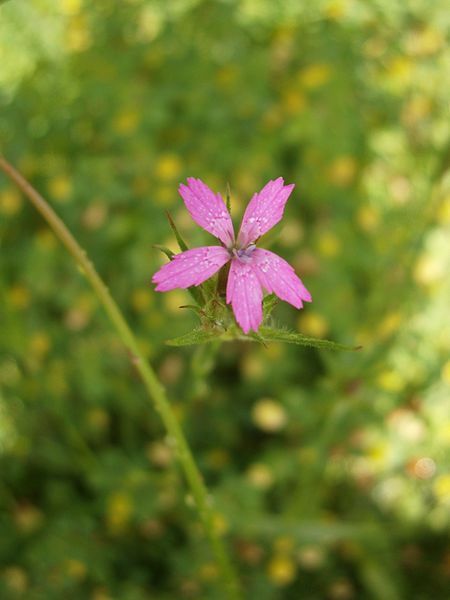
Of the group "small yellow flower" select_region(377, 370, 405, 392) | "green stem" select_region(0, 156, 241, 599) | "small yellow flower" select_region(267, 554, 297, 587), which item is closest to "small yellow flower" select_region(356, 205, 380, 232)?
"small yellow flower" select_region(377, 370, 405, 392)

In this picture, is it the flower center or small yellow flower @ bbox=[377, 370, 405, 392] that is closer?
the flower center

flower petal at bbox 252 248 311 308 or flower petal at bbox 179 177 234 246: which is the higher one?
flower petal at bbox 179 177 234 246

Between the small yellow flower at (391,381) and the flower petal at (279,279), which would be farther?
the small yellow flower at (391,381)

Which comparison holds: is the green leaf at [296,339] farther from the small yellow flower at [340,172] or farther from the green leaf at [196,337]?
the small yellow flower at [340,172]

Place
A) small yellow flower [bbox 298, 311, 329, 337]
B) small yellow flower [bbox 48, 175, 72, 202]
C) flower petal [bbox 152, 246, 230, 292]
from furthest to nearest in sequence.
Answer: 1. small yellow flower [bbox 48, 175, 72, 202]
2. small yellow flower [bbox 298, 311, 329, 337]
3. flower petal [bbox 152, 246, 230, 292]

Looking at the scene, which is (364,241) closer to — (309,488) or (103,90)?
(309,488)

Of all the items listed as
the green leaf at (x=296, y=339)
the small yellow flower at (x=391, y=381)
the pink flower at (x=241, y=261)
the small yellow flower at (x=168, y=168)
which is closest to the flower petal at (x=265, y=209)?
the pink flower at (x=241, y=261)

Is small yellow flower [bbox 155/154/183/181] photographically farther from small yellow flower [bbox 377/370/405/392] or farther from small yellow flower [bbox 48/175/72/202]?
small yellow flower [bbox 377/370/405/392]
